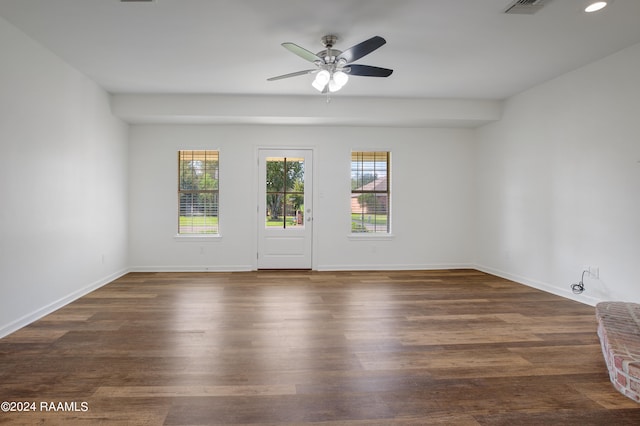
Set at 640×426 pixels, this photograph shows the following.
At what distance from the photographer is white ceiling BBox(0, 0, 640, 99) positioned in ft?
9.39

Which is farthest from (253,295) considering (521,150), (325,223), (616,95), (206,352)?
(616,95)

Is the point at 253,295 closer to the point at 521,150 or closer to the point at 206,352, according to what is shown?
the point at 206,352

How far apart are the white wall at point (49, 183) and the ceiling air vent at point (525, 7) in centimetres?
436

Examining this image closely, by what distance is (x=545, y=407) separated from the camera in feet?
6.52

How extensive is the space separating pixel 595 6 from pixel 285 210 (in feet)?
15.2

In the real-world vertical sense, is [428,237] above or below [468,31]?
below

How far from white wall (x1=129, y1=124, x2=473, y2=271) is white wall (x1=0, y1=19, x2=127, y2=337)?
70 centimetres

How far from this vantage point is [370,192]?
6234 millimetres

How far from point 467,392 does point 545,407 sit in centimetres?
41

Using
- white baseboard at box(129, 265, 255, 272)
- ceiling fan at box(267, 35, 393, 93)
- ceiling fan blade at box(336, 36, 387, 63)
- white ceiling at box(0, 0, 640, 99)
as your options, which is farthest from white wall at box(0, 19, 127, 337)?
ceiling fan blade at box(336, 36, 387, 63)

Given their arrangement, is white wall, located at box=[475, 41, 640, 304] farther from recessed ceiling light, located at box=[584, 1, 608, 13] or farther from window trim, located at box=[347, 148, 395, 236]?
window trim, located at box=[347, 148, 395, 236]

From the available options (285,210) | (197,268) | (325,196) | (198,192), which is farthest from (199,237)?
(325,196)

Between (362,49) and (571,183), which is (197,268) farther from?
(571,183)

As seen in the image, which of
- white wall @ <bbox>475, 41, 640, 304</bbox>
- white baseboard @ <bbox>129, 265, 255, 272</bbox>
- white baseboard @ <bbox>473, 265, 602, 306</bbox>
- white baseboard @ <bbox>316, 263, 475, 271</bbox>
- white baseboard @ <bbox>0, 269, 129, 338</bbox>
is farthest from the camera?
white baseboard @ <bbox>316, 263, 475, 271</bbox>
